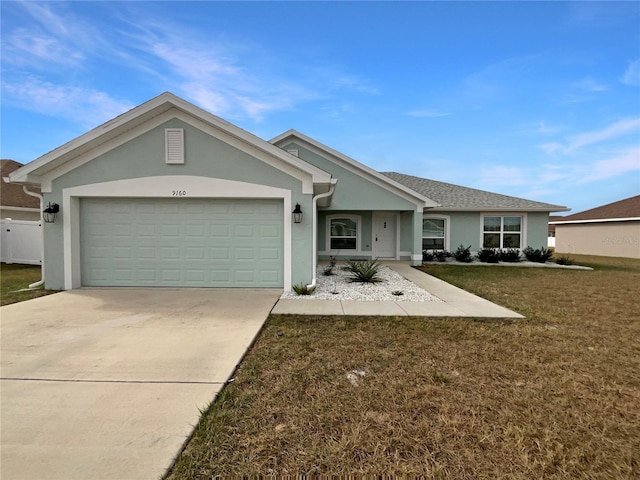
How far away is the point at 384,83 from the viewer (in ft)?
51.8

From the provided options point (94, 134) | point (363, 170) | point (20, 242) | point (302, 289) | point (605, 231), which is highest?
point (363, 170)

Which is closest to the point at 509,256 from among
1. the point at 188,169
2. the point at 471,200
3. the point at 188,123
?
the point at 471,200

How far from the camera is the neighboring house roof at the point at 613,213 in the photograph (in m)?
21.3

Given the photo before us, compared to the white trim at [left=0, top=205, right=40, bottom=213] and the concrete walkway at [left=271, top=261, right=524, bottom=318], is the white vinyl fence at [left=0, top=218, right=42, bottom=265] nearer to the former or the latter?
the white trim at [left=0, top=205, right=40, bottom=213]

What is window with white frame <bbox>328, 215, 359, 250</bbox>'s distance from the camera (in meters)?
15.7

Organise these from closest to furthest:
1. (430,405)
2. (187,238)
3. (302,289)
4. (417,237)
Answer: (430,405) < (302,289) < (187,238) < (417,237)

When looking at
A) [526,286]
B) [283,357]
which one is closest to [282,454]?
[283,357]

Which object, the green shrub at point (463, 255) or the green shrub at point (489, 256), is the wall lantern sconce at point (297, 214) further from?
the green shrub at point (489, 256)

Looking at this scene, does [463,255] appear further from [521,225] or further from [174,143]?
[174,143]

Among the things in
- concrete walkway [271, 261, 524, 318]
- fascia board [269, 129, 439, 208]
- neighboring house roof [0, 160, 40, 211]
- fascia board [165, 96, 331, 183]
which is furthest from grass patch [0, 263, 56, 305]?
fascia board [269, 129, 439, 208]

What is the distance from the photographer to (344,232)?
15727mm

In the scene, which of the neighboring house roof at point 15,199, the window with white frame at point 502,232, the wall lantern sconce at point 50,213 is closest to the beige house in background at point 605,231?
the window with white frame at point 502,232

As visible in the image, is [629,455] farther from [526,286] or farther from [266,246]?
[526,286]

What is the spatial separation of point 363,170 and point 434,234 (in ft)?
18.8
